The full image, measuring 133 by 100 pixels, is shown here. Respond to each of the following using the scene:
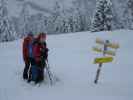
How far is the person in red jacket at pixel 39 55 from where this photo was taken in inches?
517

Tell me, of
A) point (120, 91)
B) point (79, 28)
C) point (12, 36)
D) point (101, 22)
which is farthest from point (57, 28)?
point (120, 91)

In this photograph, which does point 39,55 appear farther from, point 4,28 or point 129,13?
point 129,13

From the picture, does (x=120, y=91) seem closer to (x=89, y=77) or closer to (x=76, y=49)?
(x=89, y=77)

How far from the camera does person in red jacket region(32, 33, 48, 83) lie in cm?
1312

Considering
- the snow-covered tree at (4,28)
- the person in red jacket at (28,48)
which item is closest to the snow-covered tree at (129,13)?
the snow-covered tree at (4,28)

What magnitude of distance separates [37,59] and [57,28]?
65.5m

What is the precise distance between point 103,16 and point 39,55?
35247mm

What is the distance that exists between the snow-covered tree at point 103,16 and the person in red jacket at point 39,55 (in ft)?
111

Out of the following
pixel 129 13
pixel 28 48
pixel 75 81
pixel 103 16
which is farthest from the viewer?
pixel 129 13

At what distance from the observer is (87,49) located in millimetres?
23516

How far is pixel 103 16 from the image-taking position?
1874 inches

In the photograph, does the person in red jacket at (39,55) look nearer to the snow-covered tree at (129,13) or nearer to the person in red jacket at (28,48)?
the person in red jacket at (28,48)

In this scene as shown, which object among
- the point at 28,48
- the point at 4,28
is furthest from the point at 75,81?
the point at 4,28

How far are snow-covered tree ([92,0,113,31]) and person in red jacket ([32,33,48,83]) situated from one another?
111ft
